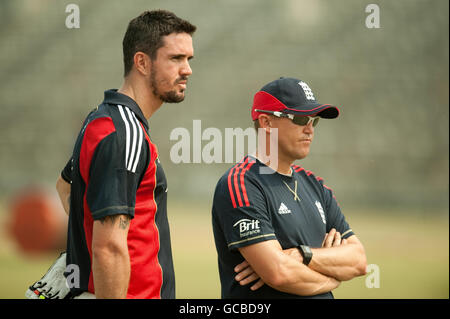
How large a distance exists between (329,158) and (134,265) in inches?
899

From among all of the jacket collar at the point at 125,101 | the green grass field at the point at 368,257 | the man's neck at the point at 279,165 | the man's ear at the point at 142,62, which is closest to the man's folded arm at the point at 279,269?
the man's neck at the point at 279,165

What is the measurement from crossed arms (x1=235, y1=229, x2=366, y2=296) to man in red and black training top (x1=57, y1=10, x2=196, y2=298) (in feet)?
1.38

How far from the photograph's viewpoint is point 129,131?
246cm

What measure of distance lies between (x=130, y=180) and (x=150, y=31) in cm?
82

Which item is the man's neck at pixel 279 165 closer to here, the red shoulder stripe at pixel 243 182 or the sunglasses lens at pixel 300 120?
the red shoulder stripe at pixel 243 182

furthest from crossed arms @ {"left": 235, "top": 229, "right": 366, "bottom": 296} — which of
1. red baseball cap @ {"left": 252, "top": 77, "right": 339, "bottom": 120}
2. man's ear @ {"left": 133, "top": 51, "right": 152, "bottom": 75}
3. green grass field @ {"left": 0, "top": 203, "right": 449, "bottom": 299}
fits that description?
green grass field @ {"left": 0, "top": 203, "right": 449, "bottom": 299}

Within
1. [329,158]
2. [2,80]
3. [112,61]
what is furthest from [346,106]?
[2,80]

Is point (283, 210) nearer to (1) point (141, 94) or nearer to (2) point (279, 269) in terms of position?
(2) point (279, 269)

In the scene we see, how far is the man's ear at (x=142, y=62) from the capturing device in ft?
8.95

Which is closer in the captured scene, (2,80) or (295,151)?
(295,151)

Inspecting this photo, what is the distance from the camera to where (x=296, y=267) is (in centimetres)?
274

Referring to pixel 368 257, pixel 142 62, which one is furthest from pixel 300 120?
pixel 368 257

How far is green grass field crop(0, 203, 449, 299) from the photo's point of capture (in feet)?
30.9
